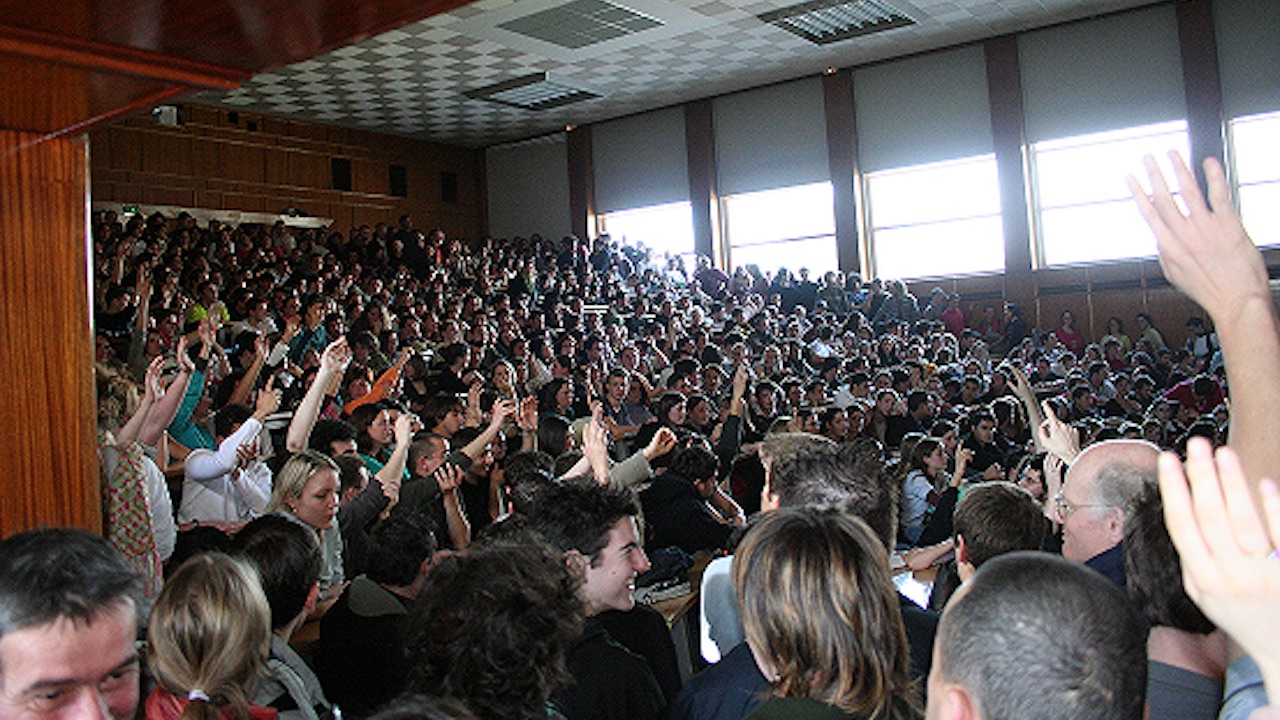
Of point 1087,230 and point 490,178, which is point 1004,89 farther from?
point 490,178

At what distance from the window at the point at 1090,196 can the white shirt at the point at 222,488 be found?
13435 mm

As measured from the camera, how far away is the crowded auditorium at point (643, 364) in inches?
57.7

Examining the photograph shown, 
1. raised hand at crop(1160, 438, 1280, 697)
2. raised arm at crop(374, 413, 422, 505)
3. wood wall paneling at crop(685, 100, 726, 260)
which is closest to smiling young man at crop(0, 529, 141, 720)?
raised hand at crop(1160, 438, 1280, 697)

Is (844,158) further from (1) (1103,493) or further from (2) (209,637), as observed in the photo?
(2) (209,637)

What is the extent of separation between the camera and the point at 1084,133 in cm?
1498

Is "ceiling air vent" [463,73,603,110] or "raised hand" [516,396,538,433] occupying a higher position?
"ceiling air vent" [463,73,603,110]

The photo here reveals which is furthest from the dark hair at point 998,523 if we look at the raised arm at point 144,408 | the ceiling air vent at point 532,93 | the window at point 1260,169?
the ceiling air vent at point 532,93

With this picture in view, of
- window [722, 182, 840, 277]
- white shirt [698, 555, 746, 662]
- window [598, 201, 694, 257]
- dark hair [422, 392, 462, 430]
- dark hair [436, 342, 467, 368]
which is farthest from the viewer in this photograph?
window [598, 201, 694, 257]

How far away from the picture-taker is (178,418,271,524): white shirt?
4.39m

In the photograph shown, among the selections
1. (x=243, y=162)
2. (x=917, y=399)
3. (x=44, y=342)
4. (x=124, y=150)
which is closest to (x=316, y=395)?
(x=44, y=342)

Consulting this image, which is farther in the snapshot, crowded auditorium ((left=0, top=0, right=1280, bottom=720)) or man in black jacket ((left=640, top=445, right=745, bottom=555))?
man in black jacket ((left=640, top=445, right=745, bottom=555))

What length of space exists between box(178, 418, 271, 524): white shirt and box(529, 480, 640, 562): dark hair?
6.92 ft

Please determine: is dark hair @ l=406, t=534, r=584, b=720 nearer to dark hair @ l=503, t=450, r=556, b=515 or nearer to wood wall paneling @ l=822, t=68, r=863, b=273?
dark hair @ l=503, t=450, r=556, b=515

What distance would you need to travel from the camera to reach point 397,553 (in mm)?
3213
